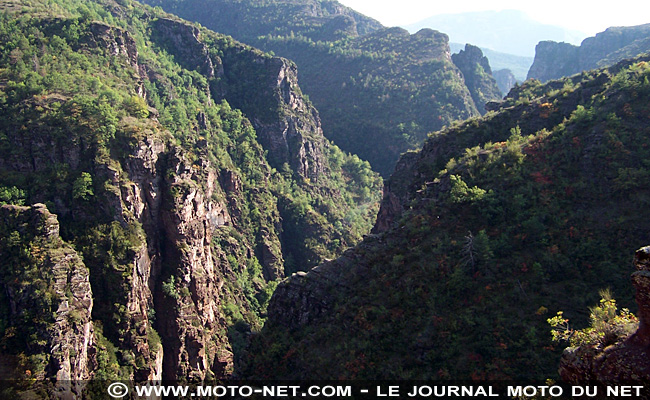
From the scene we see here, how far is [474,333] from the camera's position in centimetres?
2836

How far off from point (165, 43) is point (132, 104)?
215 ft

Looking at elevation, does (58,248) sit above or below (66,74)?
below

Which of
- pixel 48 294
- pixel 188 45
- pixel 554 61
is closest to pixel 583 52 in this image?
pixel 554 61

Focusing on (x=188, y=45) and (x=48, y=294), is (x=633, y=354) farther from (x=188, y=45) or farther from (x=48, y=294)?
(x=188, y=45)

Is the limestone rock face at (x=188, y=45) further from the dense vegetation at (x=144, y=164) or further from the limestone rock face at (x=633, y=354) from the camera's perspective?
the limestone rock face at (x=633, y=354)

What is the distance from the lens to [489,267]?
31844 millimetres

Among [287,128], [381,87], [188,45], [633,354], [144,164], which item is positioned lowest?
[633,354]

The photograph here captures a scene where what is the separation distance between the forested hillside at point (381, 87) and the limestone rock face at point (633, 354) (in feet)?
415

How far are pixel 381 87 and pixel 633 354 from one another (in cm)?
15105

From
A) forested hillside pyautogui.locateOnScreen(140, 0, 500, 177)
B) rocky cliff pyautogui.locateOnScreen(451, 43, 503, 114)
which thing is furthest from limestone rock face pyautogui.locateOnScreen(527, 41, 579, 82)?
forested hillside pyautogui.locateOnScreen(140, 0, 500, 177)

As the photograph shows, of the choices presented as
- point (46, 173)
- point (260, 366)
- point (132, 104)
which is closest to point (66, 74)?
point (132, 104)

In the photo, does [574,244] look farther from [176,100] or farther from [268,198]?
[176,100]

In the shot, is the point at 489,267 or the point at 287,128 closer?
the point at 489,267

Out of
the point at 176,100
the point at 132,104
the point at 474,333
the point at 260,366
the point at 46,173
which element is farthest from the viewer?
the point at 176,100
